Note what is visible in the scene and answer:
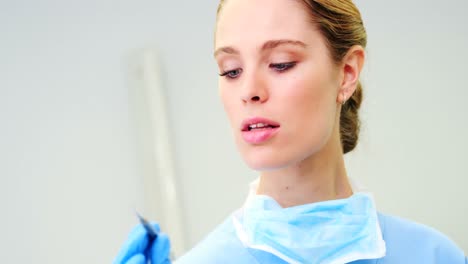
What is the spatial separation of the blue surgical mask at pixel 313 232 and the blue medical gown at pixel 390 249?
0.07 ft

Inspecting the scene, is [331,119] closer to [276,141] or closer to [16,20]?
[276,141]

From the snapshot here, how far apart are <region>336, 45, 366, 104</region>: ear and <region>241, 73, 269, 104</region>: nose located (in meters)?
0.16

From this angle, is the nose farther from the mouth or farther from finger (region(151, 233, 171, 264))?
finger (region(151, 233, 171, 264))

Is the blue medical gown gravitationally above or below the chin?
below

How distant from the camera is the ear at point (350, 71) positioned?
1125mm

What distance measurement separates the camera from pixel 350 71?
1144mm

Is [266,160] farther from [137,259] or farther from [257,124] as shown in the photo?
[137,259]

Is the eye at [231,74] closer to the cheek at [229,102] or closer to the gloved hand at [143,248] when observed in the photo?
the cheek at [229,102]

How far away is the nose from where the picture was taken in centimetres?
101

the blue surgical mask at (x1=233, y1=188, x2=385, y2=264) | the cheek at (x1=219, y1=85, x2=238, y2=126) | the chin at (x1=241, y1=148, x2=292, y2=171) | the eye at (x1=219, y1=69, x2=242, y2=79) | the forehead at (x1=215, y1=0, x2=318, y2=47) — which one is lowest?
the blue surgical mask at (x1=233, y1=188, x2=385, y2=264)

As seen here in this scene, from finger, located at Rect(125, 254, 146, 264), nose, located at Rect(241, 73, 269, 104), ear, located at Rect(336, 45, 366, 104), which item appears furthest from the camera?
ear, located at Rect(336, 45, 366, 104)

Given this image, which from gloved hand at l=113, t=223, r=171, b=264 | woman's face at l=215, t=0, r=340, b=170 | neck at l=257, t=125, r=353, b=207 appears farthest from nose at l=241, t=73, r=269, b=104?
gloved hand at l=113, t=223, r=171, b=264

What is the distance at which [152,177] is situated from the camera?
2.21 metres

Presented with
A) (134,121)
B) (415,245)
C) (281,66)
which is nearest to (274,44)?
(281,66)
